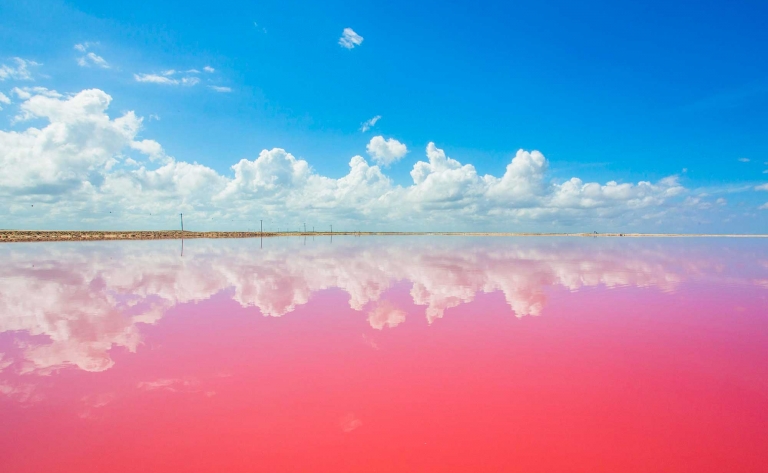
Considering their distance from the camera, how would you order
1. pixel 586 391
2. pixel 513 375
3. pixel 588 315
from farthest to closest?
pixel 588 315
pixel 513 375
pixel 586 391

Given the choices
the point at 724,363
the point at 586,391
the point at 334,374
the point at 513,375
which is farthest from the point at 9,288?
the point at 724,363

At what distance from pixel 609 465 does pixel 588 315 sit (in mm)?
7880

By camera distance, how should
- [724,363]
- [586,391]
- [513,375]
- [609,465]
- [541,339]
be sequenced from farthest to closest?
1. [541,339]
2. [724,363]
3. [513,375]
4. [586,391]
5. [609,465]

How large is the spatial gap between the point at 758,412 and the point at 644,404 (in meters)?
1.49

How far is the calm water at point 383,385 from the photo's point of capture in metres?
4.53

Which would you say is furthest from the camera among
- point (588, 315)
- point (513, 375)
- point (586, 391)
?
point (588, 315)

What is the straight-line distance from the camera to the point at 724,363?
24.1ft

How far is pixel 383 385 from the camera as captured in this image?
20.9 feet

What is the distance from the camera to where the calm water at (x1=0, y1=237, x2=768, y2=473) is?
453cm

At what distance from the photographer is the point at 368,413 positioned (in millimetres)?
5449

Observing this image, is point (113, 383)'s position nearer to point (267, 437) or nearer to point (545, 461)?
point (267, 437)

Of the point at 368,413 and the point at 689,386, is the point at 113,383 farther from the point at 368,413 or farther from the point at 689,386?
Result: the point at 689,386

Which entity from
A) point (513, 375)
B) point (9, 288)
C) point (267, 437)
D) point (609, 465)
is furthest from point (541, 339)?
point (9, 288)

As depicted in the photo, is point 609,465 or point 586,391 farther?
point 586,391
